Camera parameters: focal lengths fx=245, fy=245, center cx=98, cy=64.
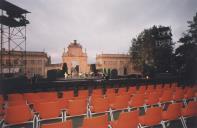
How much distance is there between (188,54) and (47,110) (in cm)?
1492

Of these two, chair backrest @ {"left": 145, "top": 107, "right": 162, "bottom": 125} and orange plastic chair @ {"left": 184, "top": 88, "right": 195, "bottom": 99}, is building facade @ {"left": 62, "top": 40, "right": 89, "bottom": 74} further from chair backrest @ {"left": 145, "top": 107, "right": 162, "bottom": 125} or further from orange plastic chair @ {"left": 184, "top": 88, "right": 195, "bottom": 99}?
chair backrest @ {"left": 145, "top": 107, "right": 162, "bottom": 125}

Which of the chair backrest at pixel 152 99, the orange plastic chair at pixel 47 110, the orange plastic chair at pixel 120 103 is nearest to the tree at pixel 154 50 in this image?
the chair backrest at pixel 152 99

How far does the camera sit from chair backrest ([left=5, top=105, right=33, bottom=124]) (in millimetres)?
4391

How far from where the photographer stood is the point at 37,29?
20.2 metres

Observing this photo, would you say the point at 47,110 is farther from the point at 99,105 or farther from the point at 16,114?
the point at 99,105

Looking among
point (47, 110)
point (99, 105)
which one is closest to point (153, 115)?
point (99, 105)

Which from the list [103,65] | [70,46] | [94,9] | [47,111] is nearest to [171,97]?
[47,111]

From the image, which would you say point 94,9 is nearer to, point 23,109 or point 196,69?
point 196,69

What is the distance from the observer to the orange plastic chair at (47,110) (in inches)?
193

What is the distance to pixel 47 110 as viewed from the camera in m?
4.94

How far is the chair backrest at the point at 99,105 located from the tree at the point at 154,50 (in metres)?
16.6

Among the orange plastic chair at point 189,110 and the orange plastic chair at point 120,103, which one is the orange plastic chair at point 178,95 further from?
the orange plastic chair at point 189,110

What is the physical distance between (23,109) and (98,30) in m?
21.0

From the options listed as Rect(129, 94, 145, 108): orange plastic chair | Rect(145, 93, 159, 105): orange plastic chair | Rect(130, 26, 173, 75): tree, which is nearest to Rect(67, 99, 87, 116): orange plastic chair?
Rect(129, 94, 145, 108): orange plastic chair
